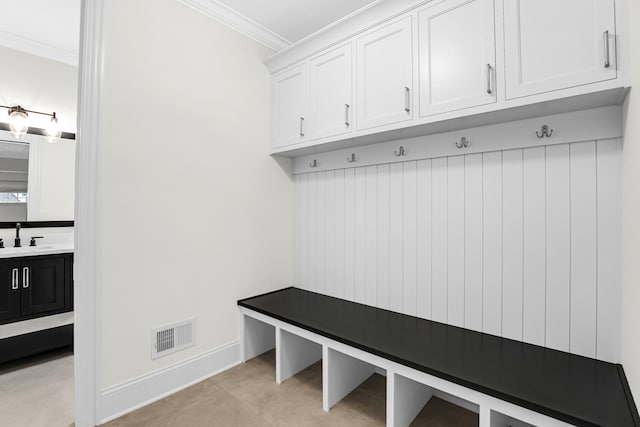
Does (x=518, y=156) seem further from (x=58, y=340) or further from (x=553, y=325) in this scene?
(x=58, y=340)

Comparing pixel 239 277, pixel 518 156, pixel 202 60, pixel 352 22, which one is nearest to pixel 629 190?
pixel 518 156

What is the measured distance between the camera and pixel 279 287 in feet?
8.77

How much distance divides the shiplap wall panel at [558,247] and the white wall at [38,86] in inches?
156

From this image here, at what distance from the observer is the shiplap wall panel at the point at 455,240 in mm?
1828

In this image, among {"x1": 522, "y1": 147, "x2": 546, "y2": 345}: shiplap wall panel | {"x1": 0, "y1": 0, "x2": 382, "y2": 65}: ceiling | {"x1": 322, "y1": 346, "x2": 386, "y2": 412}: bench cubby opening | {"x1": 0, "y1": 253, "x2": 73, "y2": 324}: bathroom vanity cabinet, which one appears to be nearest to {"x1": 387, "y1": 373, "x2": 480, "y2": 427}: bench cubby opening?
{"x1": 322, "y1": 346, "x2": 386, "y2": 412}: bench cubby opening

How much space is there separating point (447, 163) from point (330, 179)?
919 millimetres

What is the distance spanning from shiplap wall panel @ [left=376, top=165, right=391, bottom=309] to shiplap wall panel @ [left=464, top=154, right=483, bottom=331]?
1.67ft

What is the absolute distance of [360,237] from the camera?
2.31 meters

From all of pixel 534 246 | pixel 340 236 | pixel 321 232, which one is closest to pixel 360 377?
pixel 340 236

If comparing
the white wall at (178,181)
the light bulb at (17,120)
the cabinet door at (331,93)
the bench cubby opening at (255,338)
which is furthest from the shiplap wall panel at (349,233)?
the light bulb at (17,120)

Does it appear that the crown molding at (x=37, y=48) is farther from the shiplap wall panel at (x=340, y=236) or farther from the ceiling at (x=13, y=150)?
the shiplap wall panel at (x=340, y=236)

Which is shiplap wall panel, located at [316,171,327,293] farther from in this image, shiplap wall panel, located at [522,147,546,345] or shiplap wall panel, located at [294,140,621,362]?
shiplap wall panel, located at [522,147,546,345]

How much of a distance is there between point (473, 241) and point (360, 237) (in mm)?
781

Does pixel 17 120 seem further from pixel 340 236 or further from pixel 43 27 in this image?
pixel 340 236
